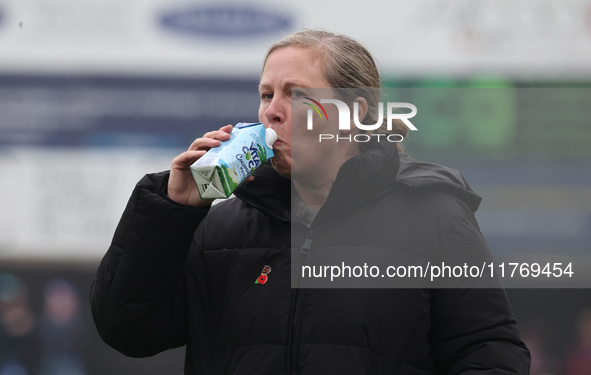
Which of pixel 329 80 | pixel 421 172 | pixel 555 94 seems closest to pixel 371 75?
pixel 329 80

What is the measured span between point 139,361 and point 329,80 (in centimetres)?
244

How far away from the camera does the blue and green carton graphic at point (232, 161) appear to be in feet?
4.36

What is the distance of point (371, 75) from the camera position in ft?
5.25

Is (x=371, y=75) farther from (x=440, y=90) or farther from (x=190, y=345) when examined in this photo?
(x=440, y=90)

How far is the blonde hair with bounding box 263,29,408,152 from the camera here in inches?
59.1

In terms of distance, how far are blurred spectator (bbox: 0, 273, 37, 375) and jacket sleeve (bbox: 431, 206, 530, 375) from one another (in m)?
2.65

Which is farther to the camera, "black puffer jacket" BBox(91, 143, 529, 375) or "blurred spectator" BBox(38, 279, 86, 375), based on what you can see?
"blurred spectator" BBox(38, 279, 86, 375)

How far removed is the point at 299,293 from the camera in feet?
4.48

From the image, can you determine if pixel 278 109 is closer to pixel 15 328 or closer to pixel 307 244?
pixel 307 244

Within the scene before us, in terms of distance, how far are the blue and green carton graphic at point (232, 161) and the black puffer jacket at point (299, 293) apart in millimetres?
93

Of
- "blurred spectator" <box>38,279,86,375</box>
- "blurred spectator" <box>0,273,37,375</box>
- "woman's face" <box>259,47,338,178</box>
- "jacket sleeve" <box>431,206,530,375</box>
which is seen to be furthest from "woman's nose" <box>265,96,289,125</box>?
"blurred spectator" <box>0,273,37,375</box>

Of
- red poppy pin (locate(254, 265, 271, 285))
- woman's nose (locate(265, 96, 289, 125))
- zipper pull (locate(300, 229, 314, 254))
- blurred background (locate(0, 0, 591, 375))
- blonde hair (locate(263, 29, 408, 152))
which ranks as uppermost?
blurred background (locate(0, 0, 591, 375))

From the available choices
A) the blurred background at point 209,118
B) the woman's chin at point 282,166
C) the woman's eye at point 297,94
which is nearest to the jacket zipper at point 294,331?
the woman's chin at point 282,166

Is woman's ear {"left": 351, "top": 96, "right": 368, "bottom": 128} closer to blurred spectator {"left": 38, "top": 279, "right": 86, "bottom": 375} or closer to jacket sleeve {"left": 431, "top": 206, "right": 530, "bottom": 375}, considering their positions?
jacket sleeve {"left": 431, "top": 206, "right": 530, "bottom": 375}
